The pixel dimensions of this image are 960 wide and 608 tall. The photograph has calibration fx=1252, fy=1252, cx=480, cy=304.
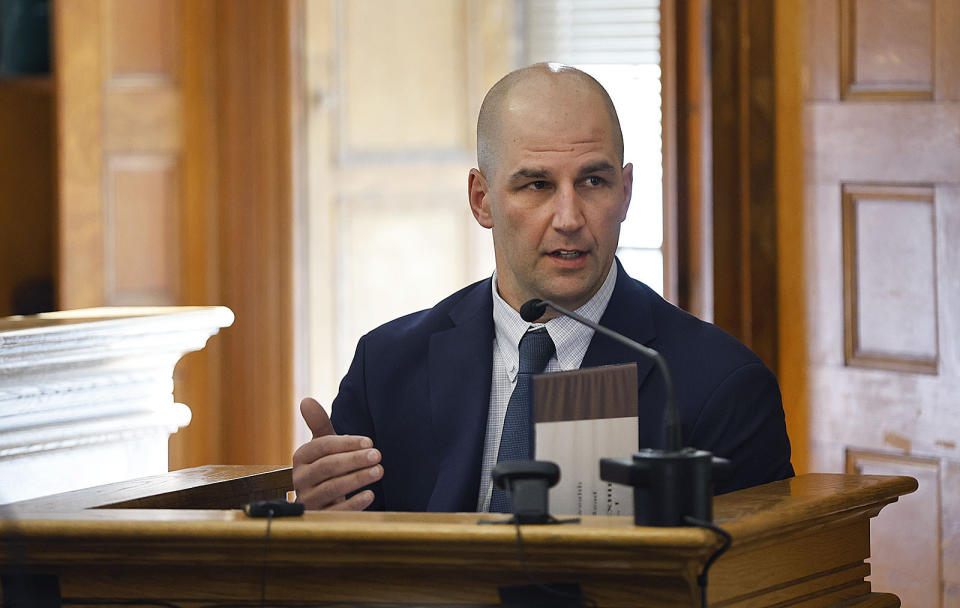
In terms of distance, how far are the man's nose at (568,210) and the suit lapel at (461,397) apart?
0.76ft

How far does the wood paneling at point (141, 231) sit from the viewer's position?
398cm

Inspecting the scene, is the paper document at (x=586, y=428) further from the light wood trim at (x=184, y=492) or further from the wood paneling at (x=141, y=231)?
the wood paneling at (x=141, y=231)

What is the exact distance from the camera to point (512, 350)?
6.11 feet

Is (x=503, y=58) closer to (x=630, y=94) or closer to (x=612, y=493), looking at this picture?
(x=630, y=94)

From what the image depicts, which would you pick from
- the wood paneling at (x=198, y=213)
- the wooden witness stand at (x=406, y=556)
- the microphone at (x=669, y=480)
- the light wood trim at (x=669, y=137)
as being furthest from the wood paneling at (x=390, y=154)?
the microphone at (x=669, y=480)

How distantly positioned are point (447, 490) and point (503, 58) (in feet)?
7.49

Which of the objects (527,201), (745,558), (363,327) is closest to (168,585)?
(745,558)

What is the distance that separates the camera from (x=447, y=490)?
5.74 ft

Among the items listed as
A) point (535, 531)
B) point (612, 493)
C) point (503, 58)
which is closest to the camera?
point (535, 531)

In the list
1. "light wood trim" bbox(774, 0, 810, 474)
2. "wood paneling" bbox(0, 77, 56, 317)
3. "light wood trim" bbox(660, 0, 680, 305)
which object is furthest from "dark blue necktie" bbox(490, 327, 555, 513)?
"wood paneling" bbox(0, 77, 56, 317)

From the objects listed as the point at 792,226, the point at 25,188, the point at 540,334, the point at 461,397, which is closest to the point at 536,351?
the point at 540,334

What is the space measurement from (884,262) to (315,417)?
162cm

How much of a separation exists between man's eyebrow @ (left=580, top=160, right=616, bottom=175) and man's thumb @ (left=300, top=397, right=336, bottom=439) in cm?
49

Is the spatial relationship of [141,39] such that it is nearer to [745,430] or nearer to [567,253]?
[567,253]
